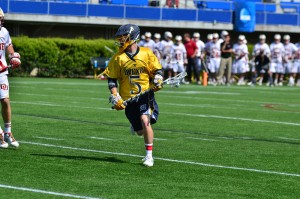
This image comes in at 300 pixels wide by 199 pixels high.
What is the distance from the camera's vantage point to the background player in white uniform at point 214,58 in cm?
3406

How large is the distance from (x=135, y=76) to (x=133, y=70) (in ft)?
0.25

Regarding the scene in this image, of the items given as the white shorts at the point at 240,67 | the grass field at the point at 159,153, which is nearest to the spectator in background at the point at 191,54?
the white shorts at the point at 240,67

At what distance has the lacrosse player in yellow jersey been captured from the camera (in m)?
10.7

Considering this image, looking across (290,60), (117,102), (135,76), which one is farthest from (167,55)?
(117,102)

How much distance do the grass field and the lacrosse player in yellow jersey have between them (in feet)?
1.79

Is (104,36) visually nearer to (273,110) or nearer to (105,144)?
(273,110)

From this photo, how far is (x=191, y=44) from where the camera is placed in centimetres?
3441

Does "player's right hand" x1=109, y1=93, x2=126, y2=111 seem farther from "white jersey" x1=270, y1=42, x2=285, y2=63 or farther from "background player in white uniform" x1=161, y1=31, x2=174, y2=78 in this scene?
"white jersey" x1=270, y1=42, x2=285, y2=63

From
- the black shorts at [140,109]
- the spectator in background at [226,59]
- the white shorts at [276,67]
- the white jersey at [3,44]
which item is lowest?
the white shorts at [276,67]

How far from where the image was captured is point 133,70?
10.8m

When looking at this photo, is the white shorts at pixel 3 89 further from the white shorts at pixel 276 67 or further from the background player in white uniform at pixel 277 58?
the background player in white uniform at pixel 277 58

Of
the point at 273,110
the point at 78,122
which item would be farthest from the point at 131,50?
the point at 273,110

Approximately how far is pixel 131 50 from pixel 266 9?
37274 millimetres

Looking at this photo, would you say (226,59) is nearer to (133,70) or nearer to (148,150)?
(133,70)
